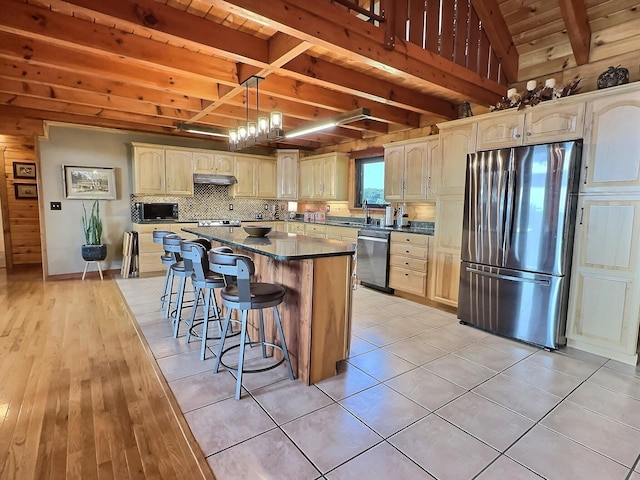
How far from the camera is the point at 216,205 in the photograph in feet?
22.2

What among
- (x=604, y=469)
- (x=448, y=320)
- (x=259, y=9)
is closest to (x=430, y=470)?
(x=604, y=469)

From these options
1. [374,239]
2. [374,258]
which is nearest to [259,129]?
[374,239]

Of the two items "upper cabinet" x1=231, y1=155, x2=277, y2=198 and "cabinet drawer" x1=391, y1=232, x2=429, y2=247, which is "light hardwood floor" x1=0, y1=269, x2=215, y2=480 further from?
"upper cabinet" x1=231, y1=155, x2=277, y2=198

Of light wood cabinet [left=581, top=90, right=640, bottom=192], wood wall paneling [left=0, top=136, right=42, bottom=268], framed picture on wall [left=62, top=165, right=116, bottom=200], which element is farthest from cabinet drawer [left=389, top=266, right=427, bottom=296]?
wood wall paneling [left=0, top=136, right=42, bottom=268]

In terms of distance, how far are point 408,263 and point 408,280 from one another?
0.74ft

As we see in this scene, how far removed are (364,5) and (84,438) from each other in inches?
151

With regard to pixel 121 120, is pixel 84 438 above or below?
below

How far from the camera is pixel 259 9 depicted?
2066 mm

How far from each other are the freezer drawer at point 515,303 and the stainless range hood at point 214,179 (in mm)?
4536

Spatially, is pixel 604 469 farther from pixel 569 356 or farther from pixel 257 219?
pixel 257 219

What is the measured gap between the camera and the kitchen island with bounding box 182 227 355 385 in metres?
2.37

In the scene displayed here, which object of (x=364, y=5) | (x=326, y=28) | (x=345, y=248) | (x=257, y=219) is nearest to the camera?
(x=326, y=28)

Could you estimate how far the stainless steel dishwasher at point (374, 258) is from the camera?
4.86 m

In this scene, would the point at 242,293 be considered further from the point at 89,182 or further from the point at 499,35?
the point at 89,182
